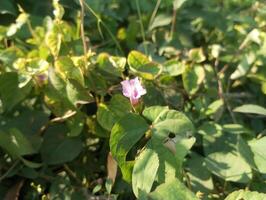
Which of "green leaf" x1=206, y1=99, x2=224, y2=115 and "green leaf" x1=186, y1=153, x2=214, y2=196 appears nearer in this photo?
"green leaf" x1=186, y1=153, x2=214, y2=196


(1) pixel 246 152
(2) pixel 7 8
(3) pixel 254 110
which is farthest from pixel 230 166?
(2) pixel 7 8

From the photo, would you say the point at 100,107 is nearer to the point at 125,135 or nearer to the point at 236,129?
the point at 125,135

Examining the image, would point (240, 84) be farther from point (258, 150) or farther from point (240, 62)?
point (258, 150)

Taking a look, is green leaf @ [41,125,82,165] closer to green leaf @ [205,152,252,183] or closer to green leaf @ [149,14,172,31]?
green leaf @ [205,152,252,183]

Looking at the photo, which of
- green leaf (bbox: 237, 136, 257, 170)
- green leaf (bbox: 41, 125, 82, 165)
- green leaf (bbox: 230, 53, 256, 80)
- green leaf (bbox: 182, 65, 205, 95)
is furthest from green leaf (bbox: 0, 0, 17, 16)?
green leaf (bbox: 237, 136, 257, 170)

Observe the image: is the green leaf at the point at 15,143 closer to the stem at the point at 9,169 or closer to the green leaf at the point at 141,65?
the stem at the point at 9,169

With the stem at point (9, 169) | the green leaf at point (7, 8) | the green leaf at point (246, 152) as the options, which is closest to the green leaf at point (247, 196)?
the green leaf at point (246, 152)
